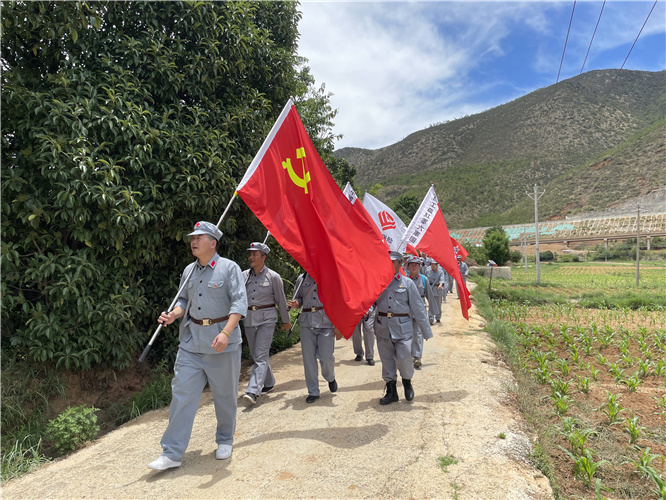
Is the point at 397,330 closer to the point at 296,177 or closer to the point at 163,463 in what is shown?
the point at 296,177

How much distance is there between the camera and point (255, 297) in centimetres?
606

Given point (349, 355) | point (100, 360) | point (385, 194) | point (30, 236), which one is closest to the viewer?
point (30, 236)

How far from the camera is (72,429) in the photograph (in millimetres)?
4531

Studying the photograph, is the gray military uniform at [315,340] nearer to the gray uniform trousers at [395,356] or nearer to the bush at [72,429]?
the gray uniform trousers at [395,356]

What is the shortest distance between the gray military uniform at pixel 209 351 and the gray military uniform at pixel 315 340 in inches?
67.7

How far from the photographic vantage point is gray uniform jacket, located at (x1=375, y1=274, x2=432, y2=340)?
5.53m

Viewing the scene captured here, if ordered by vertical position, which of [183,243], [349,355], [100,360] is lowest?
[349,355]

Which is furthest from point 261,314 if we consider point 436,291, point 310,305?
point 436,291

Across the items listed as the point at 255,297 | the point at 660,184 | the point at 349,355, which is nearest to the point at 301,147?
the point at 255,297

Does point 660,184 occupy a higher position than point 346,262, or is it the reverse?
point 660,184

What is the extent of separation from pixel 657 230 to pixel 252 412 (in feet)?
249

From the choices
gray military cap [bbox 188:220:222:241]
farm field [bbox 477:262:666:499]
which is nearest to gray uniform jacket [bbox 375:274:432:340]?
farm field [bbox 477:262:666:499]

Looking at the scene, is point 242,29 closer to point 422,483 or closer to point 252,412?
point 252,412

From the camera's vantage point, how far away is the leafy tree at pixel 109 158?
16.0 ft
